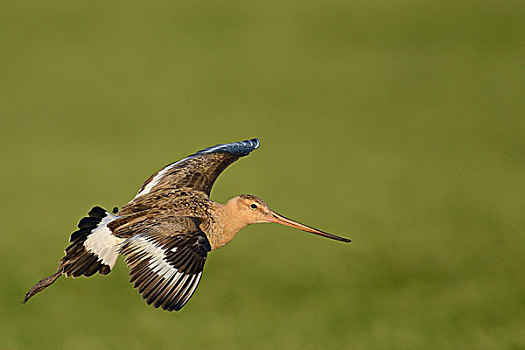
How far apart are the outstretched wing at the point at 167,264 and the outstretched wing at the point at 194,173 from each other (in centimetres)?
108

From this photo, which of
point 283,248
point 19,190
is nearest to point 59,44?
point 19,190

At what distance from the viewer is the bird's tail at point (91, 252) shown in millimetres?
5496

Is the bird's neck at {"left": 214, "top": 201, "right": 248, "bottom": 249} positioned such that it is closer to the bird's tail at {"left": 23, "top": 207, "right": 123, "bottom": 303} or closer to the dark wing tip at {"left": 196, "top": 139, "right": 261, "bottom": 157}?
the bird's tail at {"left": 23, "top": 207, "right": 123, "bottom": 303}

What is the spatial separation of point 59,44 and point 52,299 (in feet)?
25.4

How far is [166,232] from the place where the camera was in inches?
207

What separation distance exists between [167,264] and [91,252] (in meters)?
0.72

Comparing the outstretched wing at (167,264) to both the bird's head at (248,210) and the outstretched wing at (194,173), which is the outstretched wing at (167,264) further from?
the outstretched wing at (194,173)

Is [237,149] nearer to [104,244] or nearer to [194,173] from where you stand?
[194,173]

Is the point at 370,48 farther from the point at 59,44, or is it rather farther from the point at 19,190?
the point at 19,190

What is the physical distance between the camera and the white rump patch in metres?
5.49

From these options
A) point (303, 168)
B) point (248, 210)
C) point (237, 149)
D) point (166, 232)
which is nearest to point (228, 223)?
point (248, 210)

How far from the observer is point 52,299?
8492 mm

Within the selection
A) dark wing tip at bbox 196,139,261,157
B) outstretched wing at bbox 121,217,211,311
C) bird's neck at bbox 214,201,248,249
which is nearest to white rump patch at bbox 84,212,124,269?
outstretched wing at bbox 121,217,211,311

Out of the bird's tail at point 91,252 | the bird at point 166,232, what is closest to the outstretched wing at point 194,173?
the bird at point 166,232
